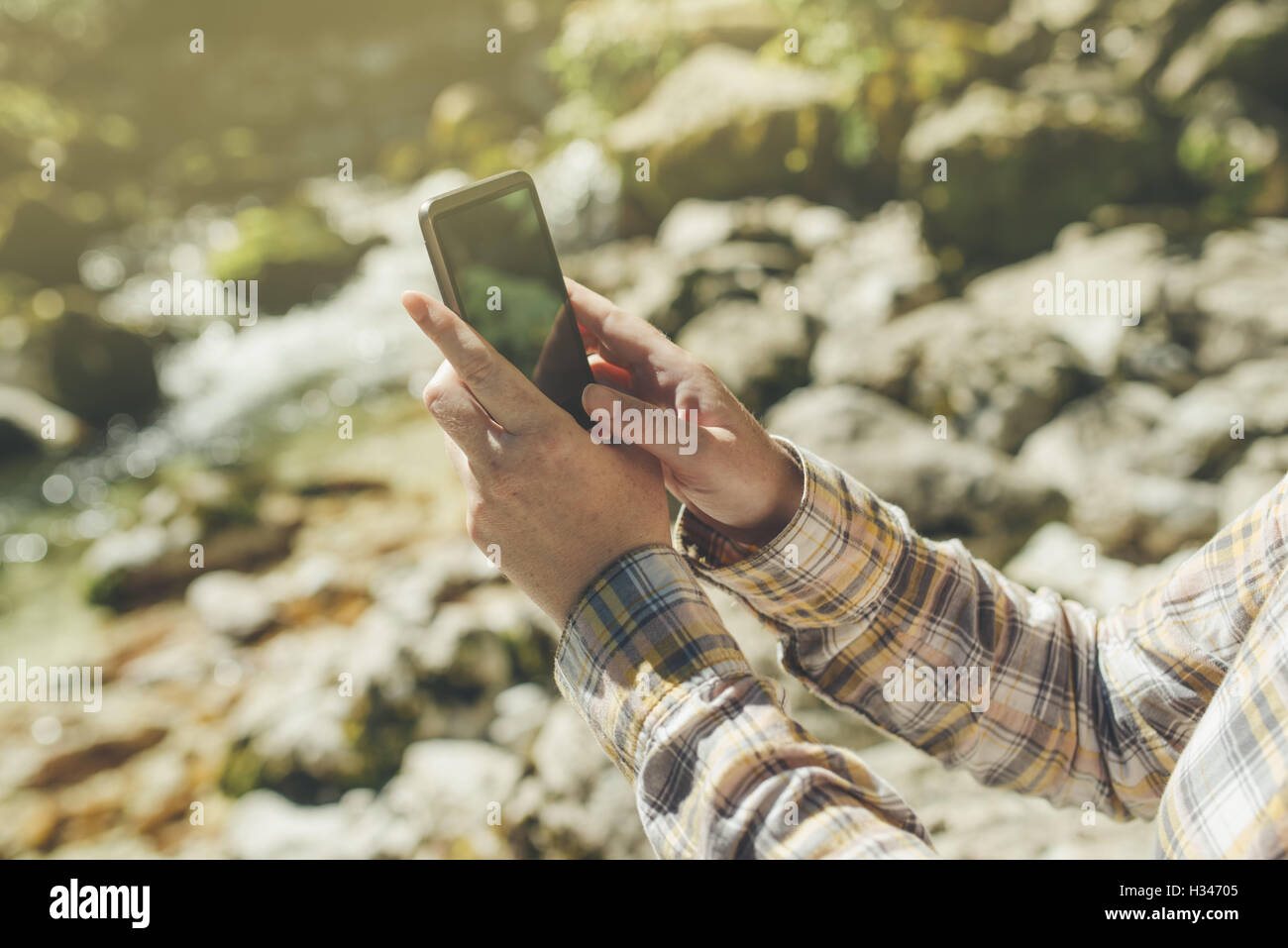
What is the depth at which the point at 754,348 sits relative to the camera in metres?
5.23

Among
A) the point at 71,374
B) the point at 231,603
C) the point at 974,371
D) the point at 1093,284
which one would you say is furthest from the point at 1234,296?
the point at 71,374

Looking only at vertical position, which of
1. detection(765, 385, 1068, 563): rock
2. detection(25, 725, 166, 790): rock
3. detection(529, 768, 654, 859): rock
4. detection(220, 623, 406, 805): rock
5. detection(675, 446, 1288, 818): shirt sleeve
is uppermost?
detection(675, 446, 1288, 818): shirt sleeve

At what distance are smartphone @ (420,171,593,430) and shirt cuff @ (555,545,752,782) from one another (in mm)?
315

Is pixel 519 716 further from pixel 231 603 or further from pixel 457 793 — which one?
pixel 231 603

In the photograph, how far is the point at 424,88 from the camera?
13.5 m

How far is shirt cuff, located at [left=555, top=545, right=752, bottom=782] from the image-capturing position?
0.98 metres

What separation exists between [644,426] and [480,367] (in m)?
0.25

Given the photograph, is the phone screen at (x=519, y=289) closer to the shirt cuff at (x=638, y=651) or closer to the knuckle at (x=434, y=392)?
the knuckle at (x=434, y=392)

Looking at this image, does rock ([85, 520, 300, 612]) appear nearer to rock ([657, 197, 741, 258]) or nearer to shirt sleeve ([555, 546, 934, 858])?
rock ([657, 197, 741, 258])

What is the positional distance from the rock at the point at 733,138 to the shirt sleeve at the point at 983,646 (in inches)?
279

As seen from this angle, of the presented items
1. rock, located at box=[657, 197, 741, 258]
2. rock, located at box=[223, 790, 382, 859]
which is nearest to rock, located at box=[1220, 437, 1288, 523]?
rock, located at box=[223, 790, 382, 859]

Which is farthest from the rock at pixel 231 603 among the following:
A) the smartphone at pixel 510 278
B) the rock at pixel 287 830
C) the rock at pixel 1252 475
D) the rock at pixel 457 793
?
the rock at pixel 1252 475
